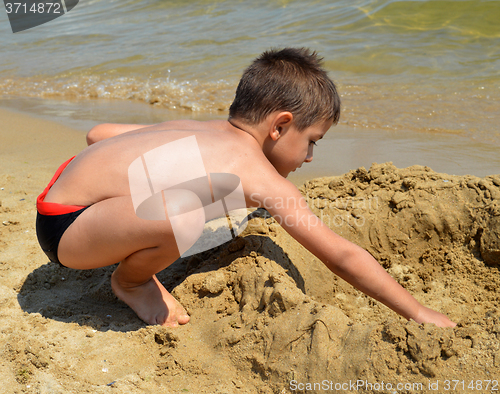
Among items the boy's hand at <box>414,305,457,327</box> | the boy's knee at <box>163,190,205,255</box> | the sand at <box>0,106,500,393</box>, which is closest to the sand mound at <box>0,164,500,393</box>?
the sand at <box>0,106,500,393</box>

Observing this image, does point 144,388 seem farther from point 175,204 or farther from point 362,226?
point 362,226

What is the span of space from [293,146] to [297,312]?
0.71m

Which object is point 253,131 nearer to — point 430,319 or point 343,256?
point 343,256

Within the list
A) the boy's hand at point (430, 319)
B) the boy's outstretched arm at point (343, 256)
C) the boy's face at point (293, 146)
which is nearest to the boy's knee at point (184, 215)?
the boy's outstretched arm at point (343, 256)

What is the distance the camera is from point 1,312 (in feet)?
6.29

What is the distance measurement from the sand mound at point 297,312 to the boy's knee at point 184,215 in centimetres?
31

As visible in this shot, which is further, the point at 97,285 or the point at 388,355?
the point at 97,285

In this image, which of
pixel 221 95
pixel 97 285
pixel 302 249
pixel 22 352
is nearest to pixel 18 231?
pixel 97 285

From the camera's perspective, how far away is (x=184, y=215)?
1705 millimetres

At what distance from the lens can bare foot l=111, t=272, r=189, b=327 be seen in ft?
6.27

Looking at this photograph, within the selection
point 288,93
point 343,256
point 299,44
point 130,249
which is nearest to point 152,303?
point 130,249

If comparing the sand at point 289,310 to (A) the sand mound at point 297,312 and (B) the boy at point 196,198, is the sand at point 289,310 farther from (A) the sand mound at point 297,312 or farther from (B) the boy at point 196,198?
(B) the boy at point 196,198

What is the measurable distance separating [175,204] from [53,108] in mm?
4279

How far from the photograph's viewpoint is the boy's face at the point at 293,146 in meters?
1.95
